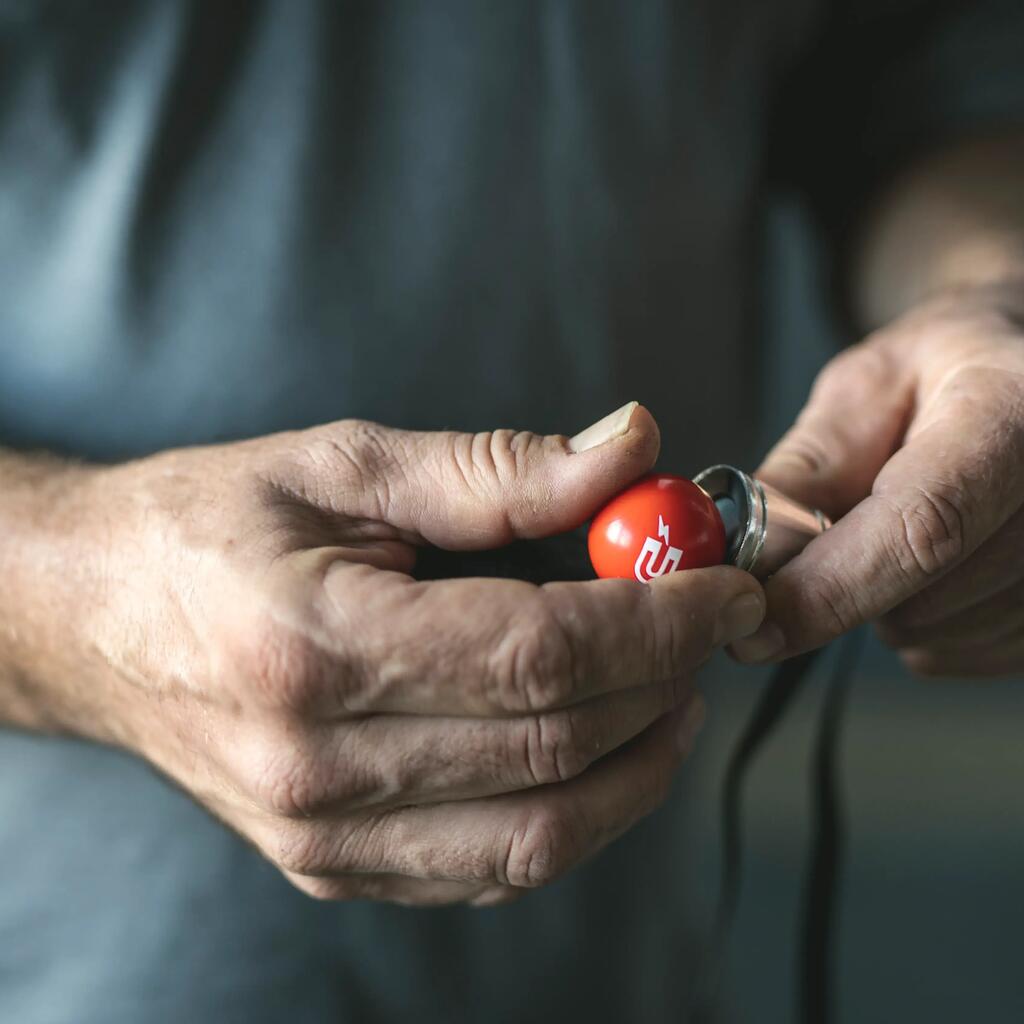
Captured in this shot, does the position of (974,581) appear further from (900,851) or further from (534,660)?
(900,851)

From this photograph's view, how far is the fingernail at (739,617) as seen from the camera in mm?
506

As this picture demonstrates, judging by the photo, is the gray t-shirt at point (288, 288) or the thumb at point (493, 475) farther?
the gray t-shirt at point (288, 288)

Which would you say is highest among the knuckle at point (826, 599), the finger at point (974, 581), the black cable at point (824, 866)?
the knuckle at point (826, 599)

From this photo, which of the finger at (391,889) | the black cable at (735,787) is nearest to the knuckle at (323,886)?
the finger at (391,889)

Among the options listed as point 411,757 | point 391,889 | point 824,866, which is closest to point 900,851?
point 824,866

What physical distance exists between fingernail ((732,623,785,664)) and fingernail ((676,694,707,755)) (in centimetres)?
6

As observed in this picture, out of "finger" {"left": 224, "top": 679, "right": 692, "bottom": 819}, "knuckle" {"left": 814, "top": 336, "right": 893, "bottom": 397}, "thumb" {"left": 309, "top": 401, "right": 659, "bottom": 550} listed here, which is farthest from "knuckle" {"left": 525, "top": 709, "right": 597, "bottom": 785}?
"knuckle" {"left": 814, "top": 336, "right": 893, "bottom": 397}

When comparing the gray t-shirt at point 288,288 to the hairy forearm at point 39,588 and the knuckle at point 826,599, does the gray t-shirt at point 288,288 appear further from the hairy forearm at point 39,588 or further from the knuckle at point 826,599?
the knuckle at point 826,599

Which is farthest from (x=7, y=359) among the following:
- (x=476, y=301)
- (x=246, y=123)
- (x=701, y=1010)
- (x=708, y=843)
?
(x=708, y=843)

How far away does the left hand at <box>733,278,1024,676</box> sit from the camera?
0.56 meters

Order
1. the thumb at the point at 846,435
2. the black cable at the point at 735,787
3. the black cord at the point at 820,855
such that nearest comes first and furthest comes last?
1. the thumb at the point at 846,435
2. the black cable at the point at 735,787
3. the black cord at the point at 820,855

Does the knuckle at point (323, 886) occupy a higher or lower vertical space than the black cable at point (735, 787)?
higher

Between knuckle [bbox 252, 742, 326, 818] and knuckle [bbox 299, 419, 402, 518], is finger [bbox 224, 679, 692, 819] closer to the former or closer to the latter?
knuckle [bbox 252, 742, 326, 818]

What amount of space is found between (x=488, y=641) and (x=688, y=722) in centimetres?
20
